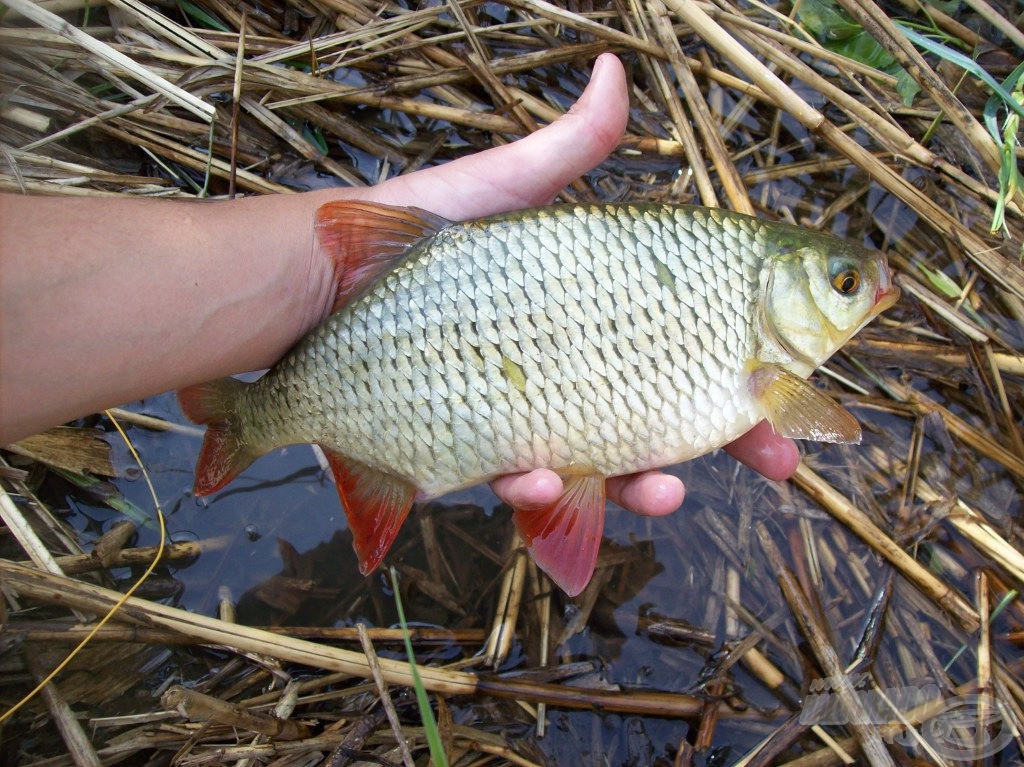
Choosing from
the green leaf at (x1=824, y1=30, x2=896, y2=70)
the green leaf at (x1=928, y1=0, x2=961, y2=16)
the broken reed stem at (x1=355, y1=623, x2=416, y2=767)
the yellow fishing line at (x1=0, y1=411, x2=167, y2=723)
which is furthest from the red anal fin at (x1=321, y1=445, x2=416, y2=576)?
the green leaf at (x1=928, y1=0, x2=961, y2=16)

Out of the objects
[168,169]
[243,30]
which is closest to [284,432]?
[168,169]

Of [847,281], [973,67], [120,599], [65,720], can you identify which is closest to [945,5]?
[973,67]

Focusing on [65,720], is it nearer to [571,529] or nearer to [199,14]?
[571,529]

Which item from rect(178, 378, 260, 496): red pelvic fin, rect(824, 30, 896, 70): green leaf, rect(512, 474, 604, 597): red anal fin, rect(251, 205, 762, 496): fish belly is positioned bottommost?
rect(512, 474, 604, 597): red anal fin

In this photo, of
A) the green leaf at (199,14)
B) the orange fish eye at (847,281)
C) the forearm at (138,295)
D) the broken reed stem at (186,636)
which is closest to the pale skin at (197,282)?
the forearm at (138,295)

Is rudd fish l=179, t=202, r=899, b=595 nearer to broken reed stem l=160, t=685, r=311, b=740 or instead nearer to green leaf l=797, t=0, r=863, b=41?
broken reed stem l=160, t=685, r=311, b=740

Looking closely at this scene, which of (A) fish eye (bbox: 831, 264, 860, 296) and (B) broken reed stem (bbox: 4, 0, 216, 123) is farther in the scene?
(B) broken reed stem (bbox: 4, 0, 216, 123)
